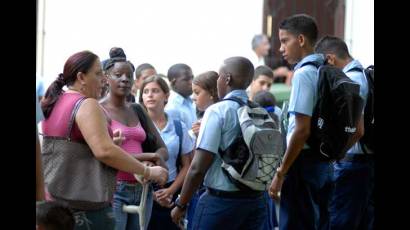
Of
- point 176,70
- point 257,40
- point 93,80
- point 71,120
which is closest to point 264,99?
point 176,70

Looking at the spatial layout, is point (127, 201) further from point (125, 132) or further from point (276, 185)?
point (276, 185)

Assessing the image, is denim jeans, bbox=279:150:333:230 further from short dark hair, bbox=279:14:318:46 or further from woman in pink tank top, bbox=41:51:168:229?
woman in pink tank top, bbox=41:51:168:229

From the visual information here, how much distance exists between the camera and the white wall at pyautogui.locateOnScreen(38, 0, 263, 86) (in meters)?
14.1

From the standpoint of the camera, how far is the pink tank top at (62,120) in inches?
228

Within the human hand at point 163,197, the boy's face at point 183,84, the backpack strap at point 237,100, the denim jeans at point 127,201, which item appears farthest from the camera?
the boy's face at point 183,84

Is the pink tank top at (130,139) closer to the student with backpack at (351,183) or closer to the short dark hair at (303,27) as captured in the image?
the short dark hair at (303,27)

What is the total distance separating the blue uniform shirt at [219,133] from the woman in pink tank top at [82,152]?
761 mm

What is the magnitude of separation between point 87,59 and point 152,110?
210cm

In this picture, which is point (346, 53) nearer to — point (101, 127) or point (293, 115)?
point (293, 115)

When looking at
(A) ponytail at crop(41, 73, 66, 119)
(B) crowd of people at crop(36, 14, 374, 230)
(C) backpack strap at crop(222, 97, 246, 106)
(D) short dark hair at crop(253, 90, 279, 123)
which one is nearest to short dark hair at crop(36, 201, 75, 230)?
(B) crowd of people at crop(36, 14, 374, 230)

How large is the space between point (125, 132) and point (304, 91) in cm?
128

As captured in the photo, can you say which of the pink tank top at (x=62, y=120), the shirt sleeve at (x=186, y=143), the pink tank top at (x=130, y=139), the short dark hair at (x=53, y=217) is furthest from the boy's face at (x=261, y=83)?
the short dark hair at (x=53, y=217)

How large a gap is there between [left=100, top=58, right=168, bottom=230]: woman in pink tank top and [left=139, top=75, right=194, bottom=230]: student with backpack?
0.82 m

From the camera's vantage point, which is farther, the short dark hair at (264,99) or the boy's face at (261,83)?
the boy's face at (261,83)
